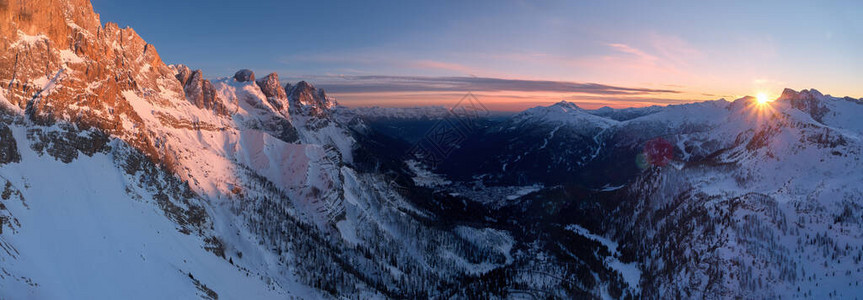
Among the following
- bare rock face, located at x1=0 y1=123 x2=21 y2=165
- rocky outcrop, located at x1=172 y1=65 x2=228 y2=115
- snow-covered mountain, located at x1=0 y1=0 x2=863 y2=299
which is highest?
rocky outcrop, located at x1=172 y1=65 x2=228 y2=115

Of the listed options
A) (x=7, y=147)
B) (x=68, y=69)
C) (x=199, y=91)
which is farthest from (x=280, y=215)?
(x=199, y=91)

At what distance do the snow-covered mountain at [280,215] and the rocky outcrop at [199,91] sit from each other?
2.80 feet

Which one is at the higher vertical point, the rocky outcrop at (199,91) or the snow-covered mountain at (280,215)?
the rocky outcrop at (199,91)

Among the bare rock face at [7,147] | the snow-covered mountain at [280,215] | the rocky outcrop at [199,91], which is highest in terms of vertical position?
the rocky outcrop at [199,91]

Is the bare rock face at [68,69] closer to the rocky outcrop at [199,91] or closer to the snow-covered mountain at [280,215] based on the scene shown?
the snow-covered mountain at [280,215]

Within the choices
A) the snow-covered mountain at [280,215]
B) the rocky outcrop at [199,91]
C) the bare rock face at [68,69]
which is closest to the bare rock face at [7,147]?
the snow-covered mountain at [280,215]

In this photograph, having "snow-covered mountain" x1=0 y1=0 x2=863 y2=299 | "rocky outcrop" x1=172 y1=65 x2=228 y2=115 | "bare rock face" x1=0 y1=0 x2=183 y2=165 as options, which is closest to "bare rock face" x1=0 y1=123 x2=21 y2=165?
"snow-covered mountain" x1=0 y1=0 x2=863 y2=299

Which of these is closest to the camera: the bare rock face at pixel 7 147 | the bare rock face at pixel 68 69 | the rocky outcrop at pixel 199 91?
the bare rock face at pixel 7 147

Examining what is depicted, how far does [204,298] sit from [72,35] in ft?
266

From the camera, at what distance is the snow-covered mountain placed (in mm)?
69875

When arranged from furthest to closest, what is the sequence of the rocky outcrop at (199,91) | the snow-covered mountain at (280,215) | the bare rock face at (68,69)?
the rocky outcrop at (199,91)
the bare rock face at (68,69)
the snow-covered mountain at (280,215)

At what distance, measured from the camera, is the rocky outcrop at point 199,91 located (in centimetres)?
16425

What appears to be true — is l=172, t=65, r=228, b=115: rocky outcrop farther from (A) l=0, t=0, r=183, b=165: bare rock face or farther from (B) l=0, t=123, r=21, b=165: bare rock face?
(B) l=0, t=123, r=21, b=165: bare rock face

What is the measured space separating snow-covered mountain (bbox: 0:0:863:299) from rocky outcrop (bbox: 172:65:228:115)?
2.80ft
